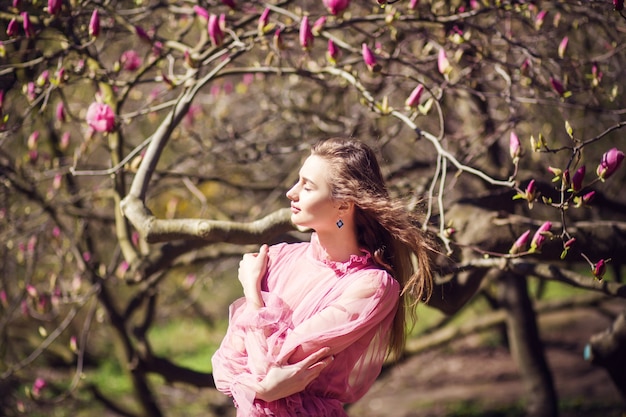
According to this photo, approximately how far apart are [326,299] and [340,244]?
0.52 feet

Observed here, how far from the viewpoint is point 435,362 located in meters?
6.85

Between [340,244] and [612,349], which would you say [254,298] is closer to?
[340,244]

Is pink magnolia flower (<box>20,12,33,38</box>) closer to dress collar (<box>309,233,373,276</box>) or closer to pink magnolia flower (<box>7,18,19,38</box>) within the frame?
pink magnolia flower (<box>7,18,19,38</box>)

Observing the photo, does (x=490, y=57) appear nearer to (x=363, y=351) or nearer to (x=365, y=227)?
(x=365, y=227)

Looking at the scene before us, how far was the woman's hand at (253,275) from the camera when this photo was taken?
1.92 m

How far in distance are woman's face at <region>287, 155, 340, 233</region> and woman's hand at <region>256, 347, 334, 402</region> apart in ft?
1.11

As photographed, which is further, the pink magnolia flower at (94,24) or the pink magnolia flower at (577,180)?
the pink magnolia flower at (94,24)

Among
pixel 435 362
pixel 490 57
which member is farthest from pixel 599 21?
pixel 435 362

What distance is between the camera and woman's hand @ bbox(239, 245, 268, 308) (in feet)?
6.31

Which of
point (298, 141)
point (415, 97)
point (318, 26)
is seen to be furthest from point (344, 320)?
point (298, 141)

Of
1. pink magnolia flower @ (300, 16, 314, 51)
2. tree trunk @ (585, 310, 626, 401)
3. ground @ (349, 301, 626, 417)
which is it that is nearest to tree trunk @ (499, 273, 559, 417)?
ground @ (349, 301, 626, 417)

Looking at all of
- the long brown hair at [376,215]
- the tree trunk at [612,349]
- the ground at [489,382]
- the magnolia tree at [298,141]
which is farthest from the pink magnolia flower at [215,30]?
the ground at [489,382]

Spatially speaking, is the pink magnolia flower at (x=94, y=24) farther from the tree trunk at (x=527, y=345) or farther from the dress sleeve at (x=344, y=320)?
the tree trunk at (x=527, y=345)

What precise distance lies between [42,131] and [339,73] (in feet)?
7.85
